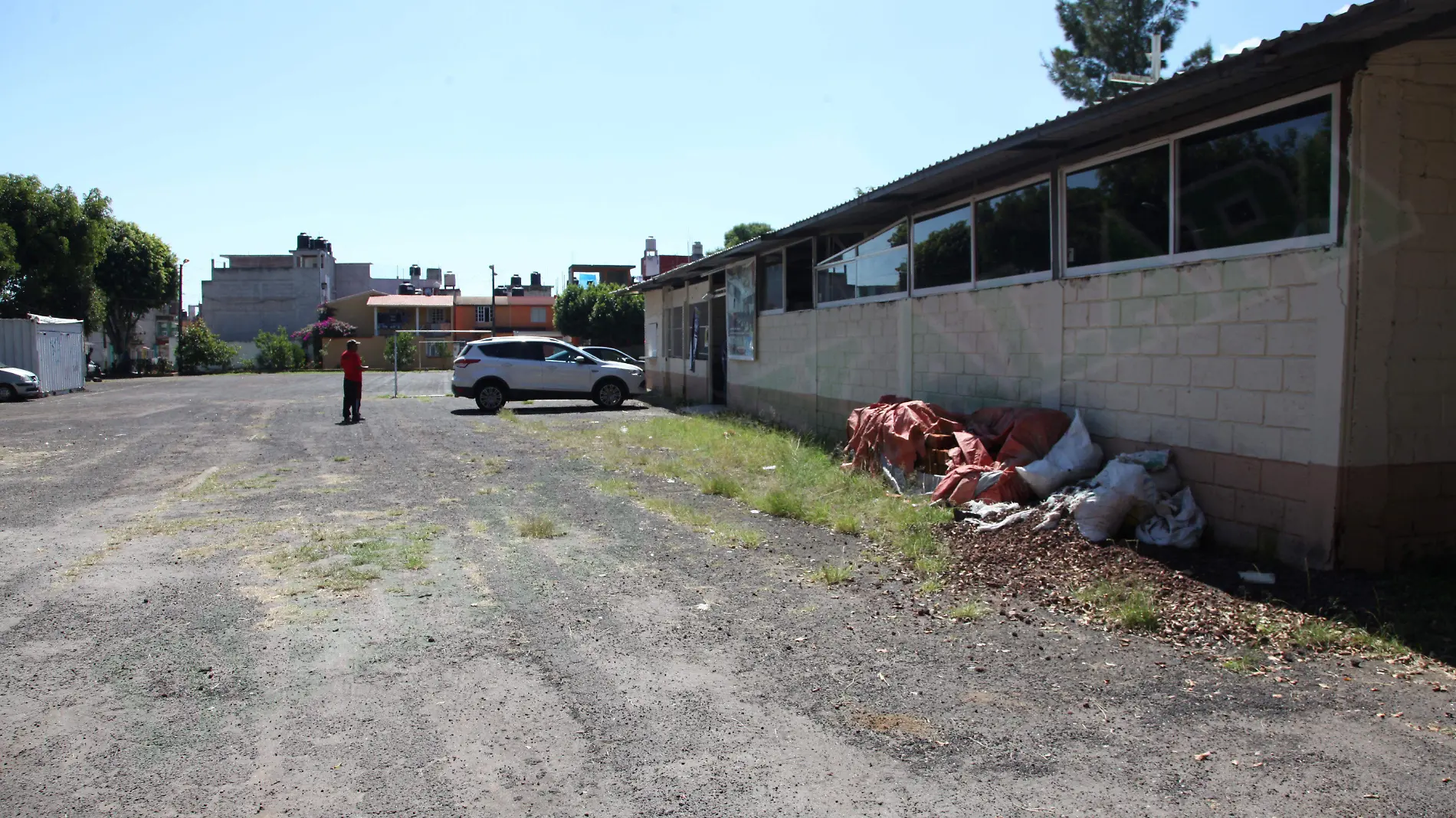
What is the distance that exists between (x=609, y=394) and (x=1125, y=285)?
16.9 m

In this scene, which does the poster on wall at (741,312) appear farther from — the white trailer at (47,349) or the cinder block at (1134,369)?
the white trailer at (47,349)

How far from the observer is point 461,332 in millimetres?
65688

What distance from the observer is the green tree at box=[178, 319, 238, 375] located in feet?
177

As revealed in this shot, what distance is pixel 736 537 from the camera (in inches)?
330

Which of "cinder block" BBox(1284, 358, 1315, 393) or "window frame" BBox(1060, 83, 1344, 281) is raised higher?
"window frame" BBox(1060, 83, 1344, 281)

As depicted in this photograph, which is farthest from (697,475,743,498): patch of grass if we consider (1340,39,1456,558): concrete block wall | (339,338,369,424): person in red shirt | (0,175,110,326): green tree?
(0,175,110,326): green tree

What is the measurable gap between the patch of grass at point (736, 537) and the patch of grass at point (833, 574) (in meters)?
0.96

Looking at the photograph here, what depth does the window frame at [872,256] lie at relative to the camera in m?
12.8

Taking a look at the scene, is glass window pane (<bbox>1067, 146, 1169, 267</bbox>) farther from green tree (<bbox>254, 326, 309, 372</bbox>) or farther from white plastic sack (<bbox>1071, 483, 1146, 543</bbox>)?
green tree (<bbox>254, 326, 309, 372</bbox>)

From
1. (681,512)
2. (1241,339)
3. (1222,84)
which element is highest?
(1222,84)

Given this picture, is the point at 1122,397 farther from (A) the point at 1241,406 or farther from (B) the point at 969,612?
(B) the point at 969,612

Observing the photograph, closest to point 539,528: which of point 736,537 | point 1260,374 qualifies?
point 736,537

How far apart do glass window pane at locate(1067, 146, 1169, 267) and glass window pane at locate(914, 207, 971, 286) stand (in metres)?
2.05

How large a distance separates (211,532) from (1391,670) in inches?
335
